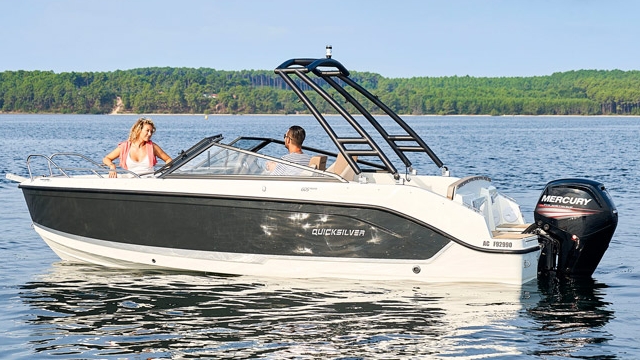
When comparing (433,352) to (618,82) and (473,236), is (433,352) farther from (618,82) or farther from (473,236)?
(618,82)

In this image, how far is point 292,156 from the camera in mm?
8602

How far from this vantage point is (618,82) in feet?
543

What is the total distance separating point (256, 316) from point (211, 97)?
141 meters

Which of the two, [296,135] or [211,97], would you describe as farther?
[211,97]

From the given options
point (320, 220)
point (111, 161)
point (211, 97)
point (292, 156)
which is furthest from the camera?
point (211, 97)

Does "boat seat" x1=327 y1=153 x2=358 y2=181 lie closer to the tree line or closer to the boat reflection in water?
the boat reflection in water

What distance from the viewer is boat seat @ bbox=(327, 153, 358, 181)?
27.6 feet

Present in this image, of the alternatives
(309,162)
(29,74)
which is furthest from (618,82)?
(309,162)

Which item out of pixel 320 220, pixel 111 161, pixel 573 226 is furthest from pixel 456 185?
pixel 111 161

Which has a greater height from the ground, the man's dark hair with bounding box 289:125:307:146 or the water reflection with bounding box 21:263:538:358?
the man's dark hair with bounding box 289:125:307:146

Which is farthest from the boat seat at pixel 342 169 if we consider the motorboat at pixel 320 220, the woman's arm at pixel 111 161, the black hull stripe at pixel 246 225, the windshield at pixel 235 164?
the woman's arm at pixel 111 161

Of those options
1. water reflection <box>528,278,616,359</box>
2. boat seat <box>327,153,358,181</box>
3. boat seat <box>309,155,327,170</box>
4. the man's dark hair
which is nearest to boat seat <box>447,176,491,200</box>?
boat seat <box>327,153,358,181</box>

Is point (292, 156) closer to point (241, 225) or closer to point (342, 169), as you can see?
point (342, 169)

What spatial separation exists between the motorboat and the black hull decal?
0.5 inches
